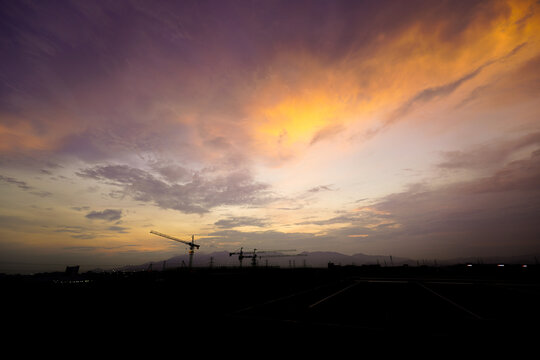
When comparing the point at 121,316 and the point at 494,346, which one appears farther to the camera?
the point at 121,316

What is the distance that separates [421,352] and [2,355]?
37.8 feet

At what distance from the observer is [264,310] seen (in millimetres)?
11734

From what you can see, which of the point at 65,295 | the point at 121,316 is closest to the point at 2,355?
the point at 121,316

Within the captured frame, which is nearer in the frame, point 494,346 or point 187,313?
point 494,346

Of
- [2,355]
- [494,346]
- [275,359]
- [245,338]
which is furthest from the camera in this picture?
[245,338]

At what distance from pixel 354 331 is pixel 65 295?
20239 mm

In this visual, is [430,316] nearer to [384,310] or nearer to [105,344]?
[384,310]

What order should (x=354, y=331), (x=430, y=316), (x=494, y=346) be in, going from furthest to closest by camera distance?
1. (x=430, y=316)
2. (x=354, y=331)
3. (x=494, y=346)

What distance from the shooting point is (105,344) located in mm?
6867

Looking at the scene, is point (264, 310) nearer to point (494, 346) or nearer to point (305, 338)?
point (305, 338)

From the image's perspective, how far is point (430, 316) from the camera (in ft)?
34.6

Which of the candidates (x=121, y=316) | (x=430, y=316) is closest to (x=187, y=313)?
(x=121, y=316)

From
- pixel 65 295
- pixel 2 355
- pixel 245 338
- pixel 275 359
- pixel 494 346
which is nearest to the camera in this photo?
pixel 275 359

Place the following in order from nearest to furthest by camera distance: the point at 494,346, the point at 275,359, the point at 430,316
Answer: the point at 275,359 < the point at 494,346 < the point at 430,316
